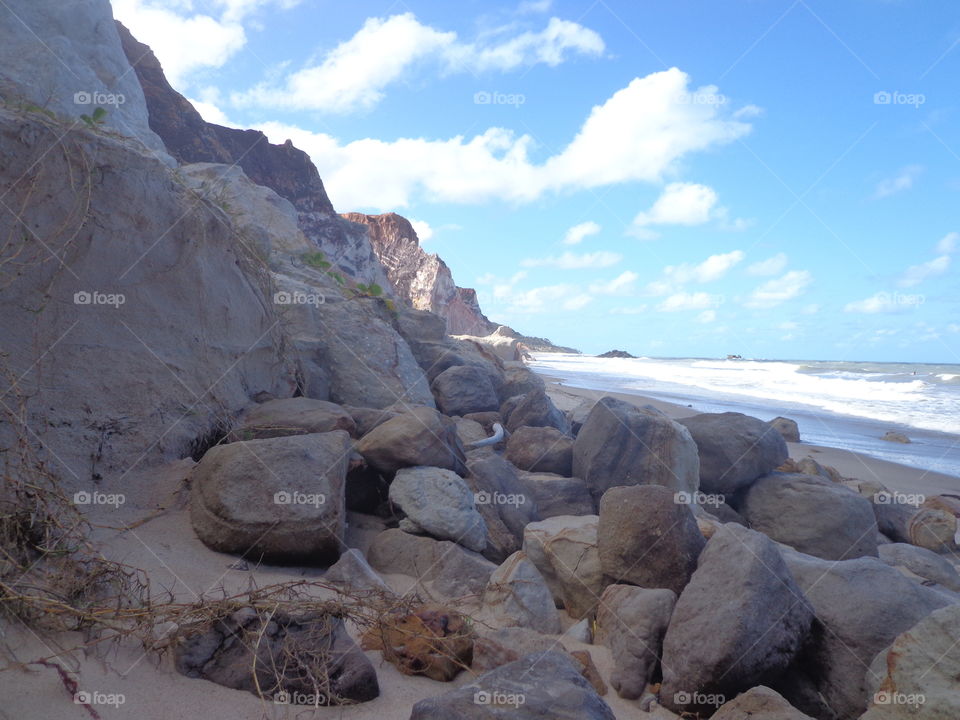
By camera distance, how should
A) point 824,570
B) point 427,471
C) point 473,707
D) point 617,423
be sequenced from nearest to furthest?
point 473,707 < point 824,570 < point 427,471 < point 617,423

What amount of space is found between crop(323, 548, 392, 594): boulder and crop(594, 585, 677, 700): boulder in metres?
1.12

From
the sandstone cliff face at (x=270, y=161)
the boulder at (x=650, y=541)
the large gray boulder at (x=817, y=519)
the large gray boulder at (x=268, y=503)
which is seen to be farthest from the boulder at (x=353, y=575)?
the sandstone cliff face at (x=270, y=161)

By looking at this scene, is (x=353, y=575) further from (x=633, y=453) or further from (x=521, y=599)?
(x=633, y=453)

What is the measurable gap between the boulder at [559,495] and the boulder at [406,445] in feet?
2.70

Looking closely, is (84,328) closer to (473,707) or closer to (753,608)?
(473,707)

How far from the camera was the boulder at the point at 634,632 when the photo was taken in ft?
10.1

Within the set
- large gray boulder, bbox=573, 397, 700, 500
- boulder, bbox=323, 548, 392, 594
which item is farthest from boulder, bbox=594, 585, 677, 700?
large gray boulder, bbox=573, 397, 700, 500

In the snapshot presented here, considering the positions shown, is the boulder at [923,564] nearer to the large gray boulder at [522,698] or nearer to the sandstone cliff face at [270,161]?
the large gray boulder at [522,698]

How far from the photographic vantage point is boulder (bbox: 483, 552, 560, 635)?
352cm

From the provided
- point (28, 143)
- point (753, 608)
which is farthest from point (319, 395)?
point (753, 608)

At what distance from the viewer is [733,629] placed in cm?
287

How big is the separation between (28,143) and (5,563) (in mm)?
2592

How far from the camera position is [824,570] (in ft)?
11.3

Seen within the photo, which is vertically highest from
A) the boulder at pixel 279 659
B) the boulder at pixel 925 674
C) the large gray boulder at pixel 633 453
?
the large gray boulder at pixel 633 453
